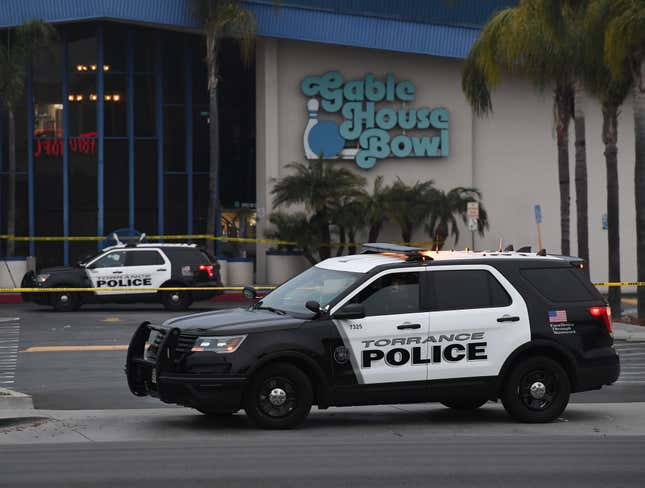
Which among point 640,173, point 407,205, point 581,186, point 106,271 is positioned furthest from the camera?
point 407,205

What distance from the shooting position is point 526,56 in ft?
96.5

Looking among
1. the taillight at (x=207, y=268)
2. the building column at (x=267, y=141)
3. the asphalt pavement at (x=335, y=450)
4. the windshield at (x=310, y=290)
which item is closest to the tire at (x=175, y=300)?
the taillight at (x=207, y=268)

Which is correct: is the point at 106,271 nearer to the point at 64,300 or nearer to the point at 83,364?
the point at 64,300

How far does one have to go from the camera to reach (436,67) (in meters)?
41.5

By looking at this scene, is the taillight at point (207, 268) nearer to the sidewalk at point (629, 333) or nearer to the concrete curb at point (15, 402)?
the sidewalk at point (629, 333)

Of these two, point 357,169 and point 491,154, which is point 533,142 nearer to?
point 491,154

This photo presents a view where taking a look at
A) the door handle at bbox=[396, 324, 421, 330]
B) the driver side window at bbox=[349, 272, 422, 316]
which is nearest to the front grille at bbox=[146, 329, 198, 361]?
the driver side window at bbox=[349, 272, 422, 316]

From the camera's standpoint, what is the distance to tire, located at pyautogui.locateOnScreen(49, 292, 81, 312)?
98.5 ft

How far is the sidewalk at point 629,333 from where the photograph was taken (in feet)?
77.9

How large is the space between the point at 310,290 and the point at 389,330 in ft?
3.48

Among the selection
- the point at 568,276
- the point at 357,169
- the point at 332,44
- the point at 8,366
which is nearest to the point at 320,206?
the point at 357,169

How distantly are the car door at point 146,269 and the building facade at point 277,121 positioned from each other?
10310 mm

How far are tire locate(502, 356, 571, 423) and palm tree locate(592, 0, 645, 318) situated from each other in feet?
48.0

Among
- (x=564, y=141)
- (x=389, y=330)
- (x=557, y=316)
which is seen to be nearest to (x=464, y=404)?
(x=557, y=316)
